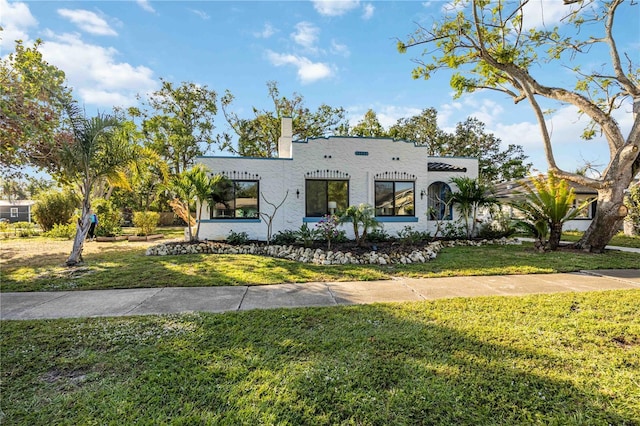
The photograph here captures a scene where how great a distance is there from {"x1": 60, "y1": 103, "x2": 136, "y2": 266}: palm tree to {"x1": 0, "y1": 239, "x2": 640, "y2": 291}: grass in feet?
4.44

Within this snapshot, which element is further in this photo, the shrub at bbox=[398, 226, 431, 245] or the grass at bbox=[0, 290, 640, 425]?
the shrub at bbox=[398, 226, 431, 245]

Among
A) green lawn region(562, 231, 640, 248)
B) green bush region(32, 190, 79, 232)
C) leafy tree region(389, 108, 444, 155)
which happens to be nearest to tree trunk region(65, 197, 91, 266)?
green bush region(32, 190, 79, 232)

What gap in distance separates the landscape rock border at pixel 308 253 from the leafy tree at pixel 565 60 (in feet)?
14.9

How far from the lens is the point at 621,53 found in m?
10.3

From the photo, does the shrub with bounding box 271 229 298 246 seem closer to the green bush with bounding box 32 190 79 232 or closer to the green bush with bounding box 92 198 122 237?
the green bush with bounding box 92 198 122 237

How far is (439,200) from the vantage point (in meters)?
14.1

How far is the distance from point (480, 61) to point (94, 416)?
48.5ft

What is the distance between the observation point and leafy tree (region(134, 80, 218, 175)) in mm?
23672

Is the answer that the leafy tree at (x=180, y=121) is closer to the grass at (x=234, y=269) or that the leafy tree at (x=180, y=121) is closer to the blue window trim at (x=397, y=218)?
the grass at (x=234, y=269)

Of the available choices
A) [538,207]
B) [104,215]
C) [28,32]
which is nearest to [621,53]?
[538,207]

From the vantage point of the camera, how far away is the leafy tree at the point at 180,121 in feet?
77.7

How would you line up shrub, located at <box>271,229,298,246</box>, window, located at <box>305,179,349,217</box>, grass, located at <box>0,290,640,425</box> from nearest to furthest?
1. grass, located at <box>0,290,640,425</box>
2. shrub, located at <box>271,229,298,246</box>
3. window, located at <box>305,179,349,217</box>

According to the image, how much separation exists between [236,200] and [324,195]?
3.92 meters

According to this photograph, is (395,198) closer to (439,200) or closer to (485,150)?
(439,200)
